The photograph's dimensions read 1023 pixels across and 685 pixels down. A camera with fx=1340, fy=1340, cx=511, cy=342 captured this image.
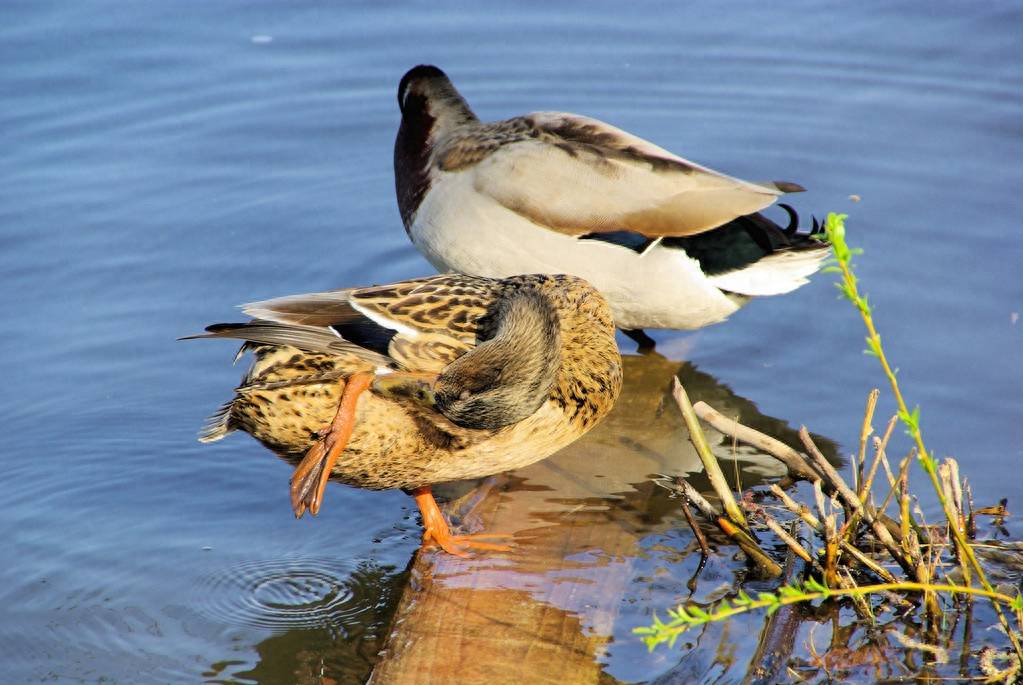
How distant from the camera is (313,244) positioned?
6645 millimetres

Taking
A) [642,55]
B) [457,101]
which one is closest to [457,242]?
[457,101]

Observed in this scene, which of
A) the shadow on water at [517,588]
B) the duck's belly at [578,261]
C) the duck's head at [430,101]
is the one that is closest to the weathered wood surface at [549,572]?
the shadow on water at [517,588]

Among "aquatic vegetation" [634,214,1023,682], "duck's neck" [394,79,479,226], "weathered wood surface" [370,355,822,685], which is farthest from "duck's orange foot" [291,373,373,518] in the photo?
"duck's neck" [394,79,479,226]

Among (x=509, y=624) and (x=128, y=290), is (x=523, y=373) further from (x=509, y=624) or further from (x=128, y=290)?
(x=128, y=290)

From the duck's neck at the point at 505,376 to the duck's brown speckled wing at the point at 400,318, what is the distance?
313 millimetres

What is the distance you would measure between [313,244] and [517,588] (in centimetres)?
319

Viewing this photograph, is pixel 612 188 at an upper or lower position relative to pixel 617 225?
upper

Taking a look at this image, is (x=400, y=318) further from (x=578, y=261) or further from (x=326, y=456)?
(x=578, y=261)

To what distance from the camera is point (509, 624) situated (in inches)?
145

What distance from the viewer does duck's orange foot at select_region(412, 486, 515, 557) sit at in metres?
4.21

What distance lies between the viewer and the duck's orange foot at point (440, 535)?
4.21 m

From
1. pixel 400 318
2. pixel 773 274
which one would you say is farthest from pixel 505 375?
pixel 773 274

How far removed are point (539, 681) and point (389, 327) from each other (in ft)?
3.72

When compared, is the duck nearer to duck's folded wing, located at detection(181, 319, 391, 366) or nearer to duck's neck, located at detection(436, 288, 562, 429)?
duck's folded wing, located at detection(181, 319, 391, 366)
